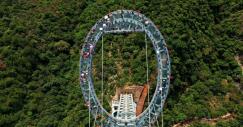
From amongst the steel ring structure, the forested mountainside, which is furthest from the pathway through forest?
the steel ring structure

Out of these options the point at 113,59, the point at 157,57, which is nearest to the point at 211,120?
the point at 157,57

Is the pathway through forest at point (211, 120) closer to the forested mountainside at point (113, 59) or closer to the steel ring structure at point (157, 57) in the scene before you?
the forested mountainside at point (113, 59)

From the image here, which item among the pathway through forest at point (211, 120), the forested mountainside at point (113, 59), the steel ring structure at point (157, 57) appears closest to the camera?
the steel ring structure at point (157, 57)

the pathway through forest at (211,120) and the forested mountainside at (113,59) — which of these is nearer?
the pathway through forest at (211,120)

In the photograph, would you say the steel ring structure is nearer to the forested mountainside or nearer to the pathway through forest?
the forested mountainside

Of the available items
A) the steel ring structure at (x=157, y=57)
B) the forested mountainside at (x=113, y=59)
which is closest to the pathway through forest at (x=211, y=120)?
the forested mountainside at (x=113, y=59)
